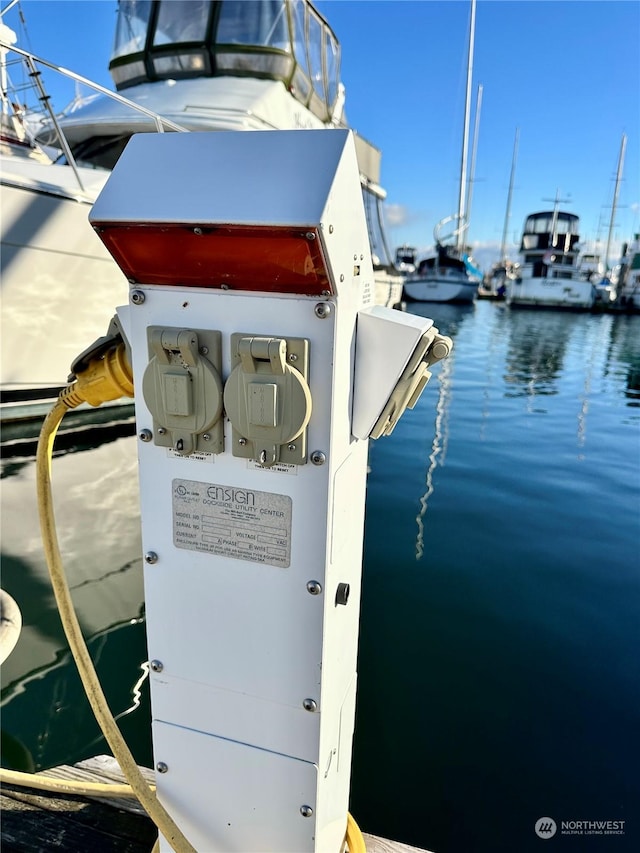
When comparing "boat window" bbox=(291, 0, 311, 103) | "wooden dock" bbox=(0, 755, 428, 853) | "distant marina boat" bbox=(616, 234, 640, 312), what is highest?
"boat window" bbox=(291, 0, 311, 103)

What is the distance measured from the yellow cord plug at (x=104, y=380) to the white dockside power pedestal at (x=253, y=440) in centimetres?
10

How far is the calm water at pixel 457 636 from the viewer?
217 centimetres

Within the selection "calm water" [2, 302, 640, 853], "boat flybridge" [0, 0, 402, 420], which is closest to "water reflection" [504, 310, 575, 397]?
"calm water" [2, 302, 640, 853]

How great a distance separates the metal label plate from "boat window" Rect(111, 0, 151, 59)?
9.00 m

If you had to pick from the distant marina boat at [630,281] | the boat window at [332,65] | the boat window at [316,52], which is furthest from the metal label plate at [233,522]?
the distant marina boat at [630,281]

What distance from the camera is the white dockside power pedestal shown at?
839 mm

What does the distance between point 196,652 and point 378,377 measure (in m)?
0.66

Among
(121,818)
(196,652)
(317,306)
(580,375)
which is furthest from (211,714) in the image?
(580,375)

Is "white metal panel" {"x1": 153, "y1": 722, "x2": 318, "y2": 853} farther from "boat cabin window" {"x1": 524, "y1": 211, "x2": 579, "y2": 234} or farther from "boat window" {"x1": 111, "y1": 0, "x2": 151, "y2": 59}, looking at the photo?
"boat cabin window" {"x1": 524, "y1": 211, "x2": 579, "y2": 234}

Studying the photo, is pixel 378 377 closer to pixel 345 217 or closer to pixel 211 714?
pixel 345 217

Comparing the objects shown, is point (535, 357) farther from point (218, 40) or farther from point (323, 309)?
point (323, 309)

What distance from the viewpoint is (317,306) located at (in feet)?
2.84

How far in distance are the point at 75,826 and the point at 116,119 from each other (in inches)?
297

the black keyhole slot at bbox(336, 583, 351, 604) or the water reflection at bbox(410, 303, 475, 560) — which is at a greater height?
the black keyhole slot at bbox(336, 583, 351, 604)
